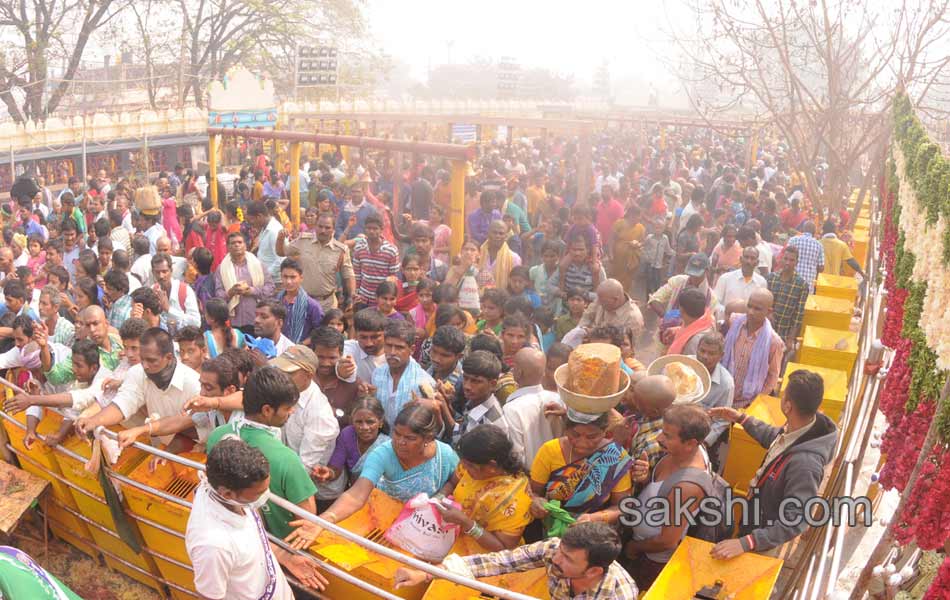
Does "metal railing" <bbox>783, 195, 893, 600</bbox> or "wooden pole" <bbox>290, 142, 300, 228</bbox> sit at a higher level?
"wooden pole" <bbox>290, 142, 300, 228</bbox>

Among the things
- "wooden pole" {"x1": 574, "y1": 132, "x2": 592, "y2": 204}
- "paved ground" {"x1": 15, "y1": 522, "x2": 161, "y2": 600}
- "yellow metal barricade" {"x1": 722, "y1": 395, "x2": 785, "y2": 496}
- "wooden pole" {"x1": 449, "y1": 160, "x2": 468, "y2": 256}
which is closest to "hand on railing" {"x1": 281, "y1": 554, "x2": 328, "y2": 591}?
"paved ground" {"x1": 15, "y1": 522, "x2": 161, "y2": 600}

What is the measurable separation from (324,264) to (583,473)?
13.8 ft

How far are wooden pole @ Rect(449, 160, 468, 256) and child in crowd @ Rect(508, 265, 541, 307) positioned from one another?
1154mm

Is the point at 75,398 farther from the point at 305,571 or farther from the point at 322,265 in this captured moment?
the point at 322,265

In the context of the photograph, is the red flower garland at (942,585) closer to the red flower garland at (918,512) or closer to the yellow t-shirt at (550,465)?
the red flower garland at (918,512)

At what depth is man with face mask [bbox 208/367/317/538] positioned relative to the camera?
11.5 feet

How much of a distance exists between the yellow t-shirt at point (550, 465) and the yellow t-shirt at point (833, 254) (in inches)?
271

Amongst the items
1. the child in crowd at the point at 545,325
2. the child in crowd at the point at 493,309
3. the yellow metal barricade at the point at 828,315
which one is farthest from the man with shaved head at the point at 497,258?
the yellow metal barricade at the point at 828,315

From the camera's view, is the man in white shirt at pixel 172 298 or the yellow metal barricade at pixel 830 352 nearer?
the man in white shirt at pixel 172 298

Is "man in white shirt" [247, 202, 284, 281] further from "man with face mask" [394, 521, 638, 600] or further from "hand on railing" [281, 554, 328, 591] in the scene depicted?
"man with face mask" [394, 521, 638, 600]

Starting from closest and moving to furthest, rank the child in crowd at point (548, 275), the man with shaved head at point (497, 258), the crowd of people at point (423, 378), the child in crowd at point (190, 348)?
the crowd of people at point (423, 378) < the child in crowd at point (190, 348) < the child in crowd at point (548, 275) < the man with shaved head at point (497, 258)

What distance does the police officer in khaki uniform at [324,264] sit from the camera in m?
7.21

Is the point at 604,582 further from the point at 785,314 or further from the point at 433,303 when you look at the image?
the point at 785,314

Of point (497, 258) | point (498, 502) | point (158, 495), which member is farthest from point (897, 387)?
point (158, 495)
